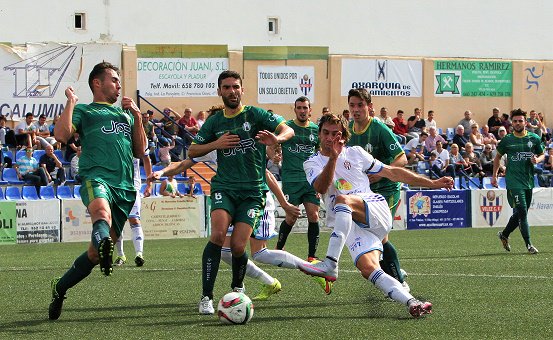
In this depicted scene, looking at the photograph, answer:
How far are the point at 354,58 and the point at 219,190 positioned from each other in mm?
26592

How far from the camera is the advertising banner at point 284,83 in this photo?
3412 cm

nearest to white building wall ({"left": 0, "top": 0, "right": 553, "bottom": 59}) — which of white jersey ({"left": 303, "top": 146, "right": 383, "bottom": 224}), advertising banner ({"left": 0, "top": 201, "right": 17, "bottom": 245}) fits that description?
advertising banner ({"left": 0, "top": 201, "right": 17, "bottom": 245})

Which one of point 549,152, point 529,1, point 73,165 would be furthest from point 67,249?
point 529,1

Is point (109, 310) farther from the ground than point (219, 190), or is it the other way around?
point (219, 190)

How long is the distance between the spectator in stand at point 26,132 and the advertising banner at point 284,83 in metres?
9.36

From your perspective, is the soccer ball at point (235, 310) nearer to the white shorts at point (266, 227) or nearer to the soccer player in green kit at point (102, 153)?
the soccer player in green kit at point (102, 153)

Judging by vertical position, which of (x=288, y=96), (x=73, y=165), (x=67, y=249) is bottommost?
(x=67, y=249)

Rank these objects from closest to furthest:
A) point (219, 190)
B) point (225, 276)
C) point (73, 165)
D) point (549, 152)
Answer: point (219, 190)
point (225, 276)
point (73, 165)
point (549, 152)

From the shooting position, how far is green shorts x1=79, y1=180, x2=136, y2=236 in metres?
8.64

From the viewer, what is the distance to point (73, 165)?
25625 millimetres

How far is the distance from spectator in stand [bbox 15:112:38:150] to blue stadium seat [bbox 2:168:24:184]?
34.1 inches

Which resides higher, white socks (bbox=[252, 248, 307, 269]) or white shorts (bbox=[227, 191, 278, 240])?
white shorts (bbox=[227, 191, 278, 240])

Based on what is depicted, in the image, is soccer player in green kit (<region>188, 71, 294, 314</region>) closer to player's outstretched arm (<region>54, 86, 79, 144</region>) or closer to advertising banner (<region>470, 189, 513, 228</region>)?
player's outstretched arm (<region>54, 86, 79, 144</region>)

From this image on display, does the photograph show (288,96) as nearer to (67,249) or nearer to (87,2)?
(87,2)
